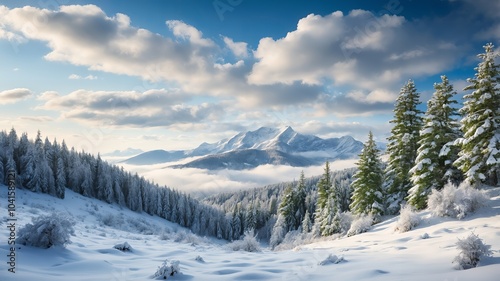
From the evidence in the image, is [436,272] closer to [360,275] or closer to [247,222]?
[360,275]

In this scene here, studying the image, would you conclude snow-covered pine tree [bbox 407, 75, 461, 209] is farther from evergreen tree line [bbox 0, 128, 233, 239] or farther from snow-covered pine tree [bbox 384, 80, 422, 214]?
evergreen tree line [bbox 0, 128, 233, 239]

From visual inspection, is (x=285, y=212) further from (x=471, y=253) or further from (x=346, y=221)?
(x=471, y=253)

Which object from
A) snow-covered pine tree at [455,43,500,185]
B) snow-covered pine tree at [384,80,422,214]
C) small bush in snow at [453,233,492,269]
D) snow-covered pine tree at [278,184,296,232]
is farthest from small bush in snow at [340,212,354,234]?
snow-covered pine tree at [278,184,296,232]

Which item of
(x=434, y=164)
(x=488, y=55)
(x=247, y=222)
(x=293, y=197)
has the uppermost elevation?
(x=488, y=55)

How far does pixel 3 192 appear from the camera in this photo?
41750 mm

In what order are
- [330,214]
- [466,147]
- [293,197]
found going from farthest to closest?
1. [293,197]
2. [330,214]
3. [466,147]

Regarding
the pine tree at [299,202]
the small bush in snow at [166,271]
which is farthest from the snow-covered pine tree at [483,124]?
the pine tree at [299,202]

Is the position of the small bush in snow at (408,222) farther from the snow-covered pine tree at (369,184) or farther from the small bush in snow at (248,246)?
the snow-covered pine tree at (369,184)

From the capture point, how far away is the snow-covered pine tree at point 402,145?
91.6 feet

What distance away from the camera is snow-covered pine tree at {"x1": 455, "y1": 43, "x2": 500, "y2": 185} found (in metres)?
18.7

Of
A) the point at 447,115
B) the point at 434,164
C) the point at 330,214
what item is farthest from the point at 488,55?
the point at 330,214

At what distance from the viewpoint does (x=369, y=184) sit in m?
29.4

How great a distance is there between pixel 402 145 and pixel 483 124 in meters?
9.32

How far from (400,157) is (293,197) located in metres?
41.7
